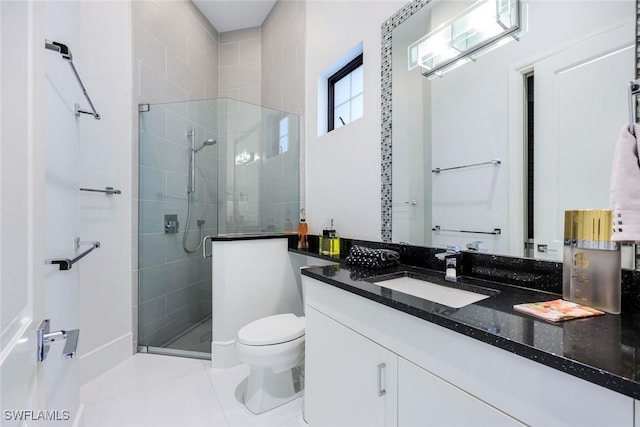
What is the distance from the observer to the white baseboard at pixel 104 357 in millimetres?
1843

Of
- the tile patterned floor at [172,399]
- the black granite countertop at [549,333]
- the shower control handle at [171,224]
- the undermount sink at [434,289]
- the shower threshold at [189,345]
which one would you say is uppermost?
the shower control handle at [171,224]

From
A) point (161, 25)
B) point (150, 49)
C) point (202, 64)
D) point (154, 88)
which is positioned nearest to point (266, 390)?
point (154, 88)

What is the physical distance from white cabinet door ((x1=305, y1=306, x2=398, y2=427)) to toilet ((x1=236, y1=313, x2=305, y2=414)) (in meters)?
0.21

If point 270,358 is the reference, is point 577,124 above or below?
above

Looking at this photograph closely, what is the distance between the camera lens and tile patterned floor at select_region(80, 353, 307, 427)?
5.01ft

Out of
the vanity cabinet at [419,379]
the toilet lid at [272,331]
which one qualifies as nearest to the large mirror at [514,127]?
the vanity cabinet at [419,379]

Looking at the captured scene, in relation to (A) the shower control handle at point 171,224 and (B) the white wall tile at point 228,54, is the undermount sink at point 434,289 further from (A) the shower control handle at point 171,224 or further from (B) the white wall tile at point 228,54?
(B) the white wall tile at point 228,54

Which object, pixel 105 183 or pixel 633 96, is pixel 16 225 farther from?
pixel 105 183

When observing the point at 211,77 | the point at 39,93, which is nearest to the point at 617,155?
the point at 39,93

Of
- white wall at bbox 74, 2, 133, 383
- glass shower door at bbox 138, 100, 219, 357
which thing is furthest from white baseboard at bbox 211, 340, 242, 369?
white wall at bbox 74, 2, 133, 383

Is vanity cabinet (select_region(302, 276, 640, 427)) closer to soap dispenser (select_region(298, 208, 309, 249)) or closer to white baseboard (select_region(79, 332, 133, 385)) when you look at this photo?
soap dispenser (select_region(298, 208, 309, 249))

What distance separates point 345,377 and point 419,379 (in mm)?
400

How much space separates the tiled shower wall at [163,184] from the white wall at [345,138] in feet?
2.82

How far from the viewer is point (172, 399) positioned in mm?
1693
